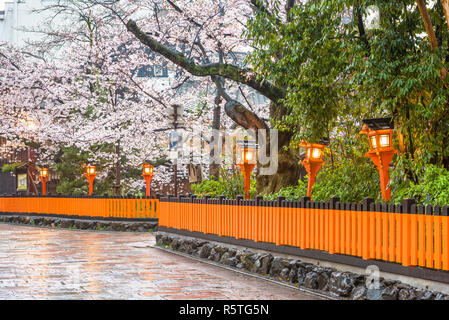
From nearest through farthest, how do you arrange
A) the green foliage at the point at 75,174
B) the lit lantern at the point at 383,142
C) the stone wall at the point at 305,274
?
the stone wall at the point at 305,274, the lit lantern at the point at 383,142, the green foliage at the point at 75,174

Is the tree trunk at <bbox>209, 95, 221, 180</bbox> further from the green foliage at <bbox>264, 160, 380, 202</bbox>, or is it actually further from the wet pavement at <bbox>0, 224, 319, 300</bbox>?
the green foliage at <bbox>264, 160, 380, 202</bbox>

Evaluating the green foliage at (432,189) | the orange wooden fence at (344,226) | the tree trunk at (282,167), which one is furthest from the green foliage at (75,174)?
the green foliage at (432,189)

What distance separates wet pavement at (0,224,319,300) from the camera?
10251mm

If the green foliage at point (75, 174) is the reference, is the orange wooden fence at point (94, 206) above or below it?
below

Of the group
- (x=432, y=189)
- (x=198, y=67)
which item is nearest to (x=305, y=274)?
(x=432, y=189)


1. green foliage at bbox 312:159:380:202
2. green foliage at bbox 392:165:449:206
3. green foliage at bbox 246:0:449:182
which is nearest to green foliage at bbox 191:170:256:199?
green foliage at bbox 312:159:380:202

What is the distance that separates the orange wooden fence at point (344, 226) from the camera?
332 inches

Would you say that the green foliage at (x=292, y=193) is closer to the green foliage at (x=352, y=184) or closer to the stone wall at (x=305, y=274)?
the green foliage at (x=352, y=184)

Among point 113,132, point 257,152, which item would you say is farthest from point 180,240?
point 113,132

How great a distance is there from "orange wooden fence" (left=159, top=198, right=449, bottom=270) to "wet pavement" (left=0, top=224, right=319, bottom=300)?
3.35ft

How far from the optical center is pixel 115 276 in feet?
40.5

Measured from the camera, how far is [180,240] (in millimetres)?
17422

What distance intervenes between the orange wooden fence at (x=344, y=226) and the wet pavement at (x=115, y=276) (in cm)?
102

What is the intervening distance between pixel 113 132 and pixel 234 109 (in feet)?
44.4
